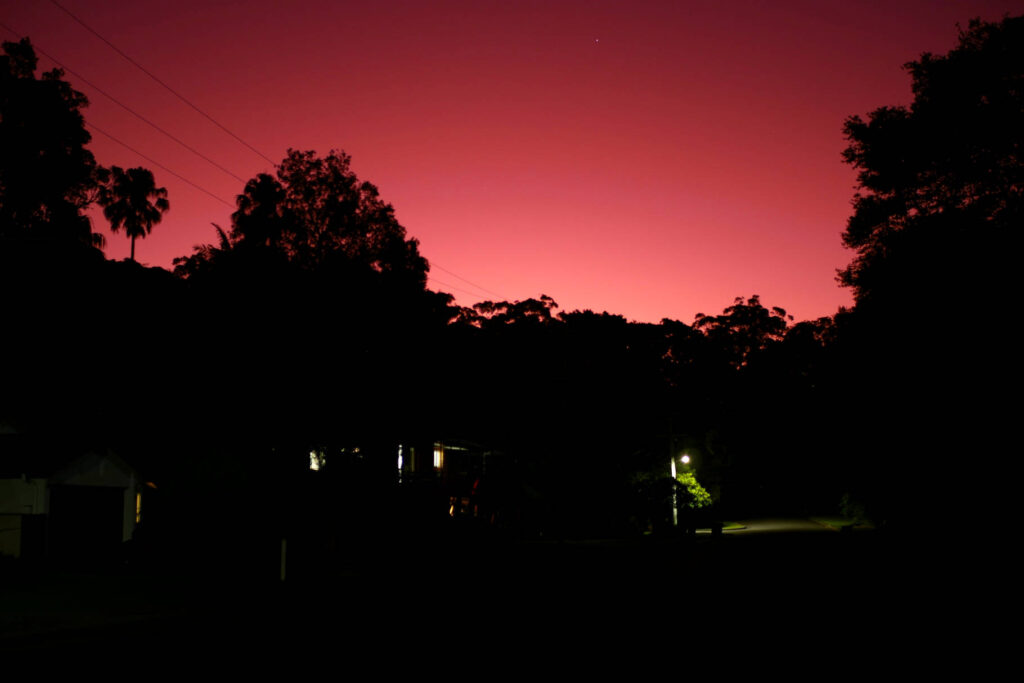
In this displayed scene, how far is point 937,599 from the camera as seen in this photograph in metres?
13.9

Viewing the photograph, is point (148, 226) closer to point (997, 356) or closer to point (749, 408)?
point (997, 356)

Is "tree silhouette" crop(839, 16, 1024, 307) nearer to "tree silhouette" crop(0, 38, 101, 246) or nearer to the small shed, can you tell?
the small shed

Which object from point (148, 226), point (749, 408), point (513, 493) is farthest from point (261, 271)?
point (749, 408)

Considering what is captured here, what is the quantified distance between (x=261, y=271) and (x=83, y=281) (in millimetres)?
6284

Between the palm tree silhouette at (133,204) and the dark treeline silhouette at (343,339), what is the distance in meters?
10.1

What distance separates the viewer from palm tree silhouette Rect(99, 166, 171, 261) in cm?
4600

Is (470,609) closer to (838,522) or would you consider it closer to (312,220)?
(312,220)

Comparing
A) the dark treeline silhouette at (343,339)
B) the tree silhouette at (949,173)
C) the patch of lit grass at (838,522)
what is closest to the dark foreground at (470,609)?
the dark treeline silhouette at (343,339)

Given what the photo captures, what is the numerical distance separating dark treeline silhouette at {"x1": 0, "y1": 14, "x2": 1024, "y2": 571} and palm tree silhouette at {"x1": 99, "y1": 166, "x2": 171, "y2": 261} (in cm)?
1007

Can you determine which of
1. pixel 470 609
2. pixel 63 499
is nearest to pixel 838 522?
pixel 63 499

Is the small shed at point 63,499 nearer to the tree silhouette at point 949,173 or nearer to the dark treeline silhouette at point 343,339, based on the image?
the dark treeline silhouette at point 343,339

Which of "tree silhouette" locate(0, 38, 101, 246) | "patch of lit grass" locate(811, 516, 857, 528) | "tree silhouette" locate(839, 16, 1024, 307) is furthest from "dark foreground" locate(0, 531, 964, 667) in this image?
"patch of lit grass" locate(811, 516, 857, 528)

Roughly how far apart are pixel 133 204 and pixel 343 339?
24.5m

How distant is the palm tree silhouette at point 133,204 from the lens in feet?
151
